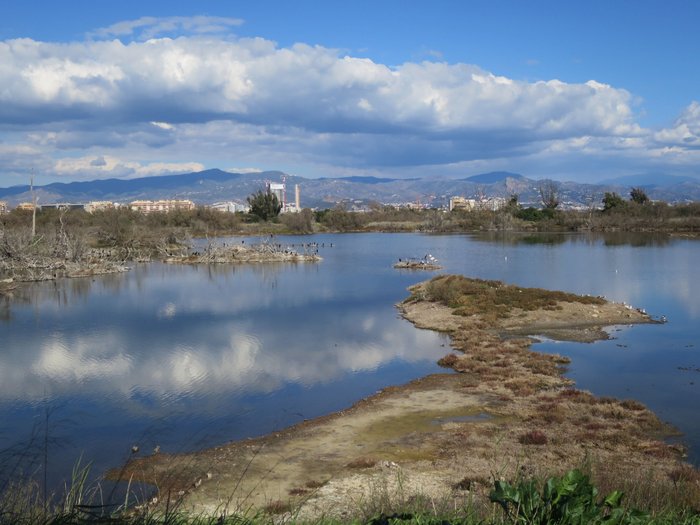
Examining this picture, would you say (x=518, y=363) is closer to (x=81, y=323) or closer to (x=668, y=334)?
(x=668, y=334)

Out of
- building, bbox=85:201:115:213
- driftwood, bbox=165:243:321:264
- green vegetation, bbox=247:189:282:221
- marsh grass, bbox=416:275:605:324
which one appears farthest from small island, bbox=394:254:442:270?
green vegetation, bbox=247:189:282:221

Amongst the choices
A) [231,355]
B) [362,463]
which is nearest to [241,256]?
[231,355]

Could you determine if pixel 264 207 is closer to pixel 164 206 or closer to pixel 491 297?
pixel 164 206

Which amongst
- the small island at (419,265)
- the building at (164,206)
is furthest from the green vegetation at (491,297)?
the building at (164,206)

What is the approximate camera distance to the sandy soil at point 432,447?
10.1 metres

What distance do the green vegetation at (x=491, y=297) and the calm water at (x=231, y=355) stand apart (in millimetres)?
3165

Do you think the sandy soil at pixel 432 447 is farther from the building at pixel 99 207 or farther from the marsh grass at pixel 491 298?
the building at pixel 99 207

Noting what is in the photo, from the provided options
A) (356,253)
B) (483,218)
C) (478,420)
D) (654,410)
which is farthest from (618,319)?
(483,218)

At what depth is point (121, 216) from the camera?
7394 cm

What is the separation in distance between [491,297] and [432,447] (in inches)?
747

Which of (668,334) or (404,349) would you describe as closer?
(404,349)

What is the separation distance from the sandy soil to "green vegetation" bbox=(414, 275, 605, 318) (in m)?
Answer: 9.13

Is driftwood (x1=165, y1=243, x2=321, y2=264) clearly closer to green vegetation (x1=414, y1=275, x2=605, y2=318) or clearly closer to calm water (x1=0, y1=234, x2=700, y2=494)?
calm water (x1=0, y1=234, x2=700, y2=494)

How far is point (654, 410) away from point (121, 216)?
69.9 m
